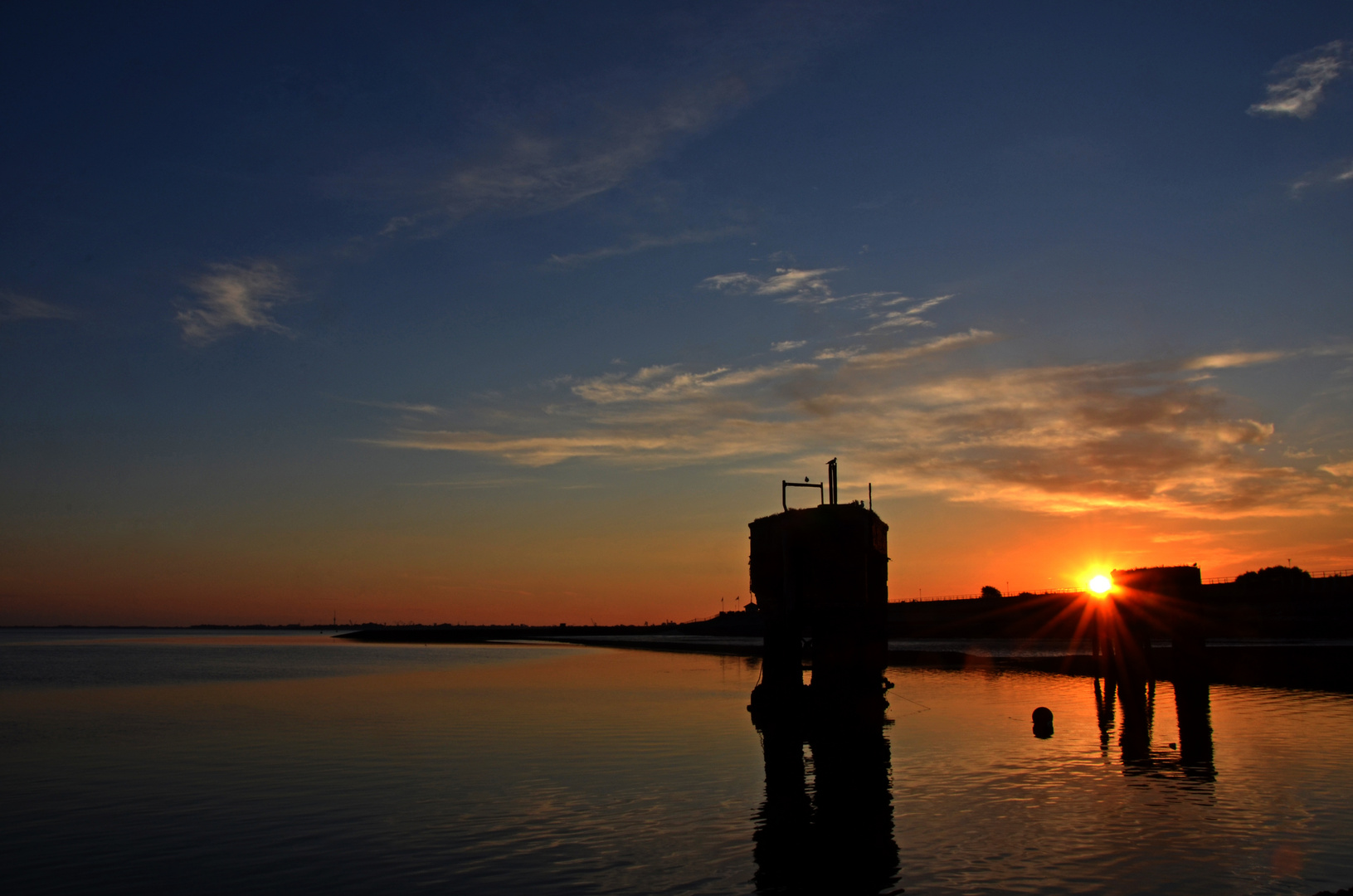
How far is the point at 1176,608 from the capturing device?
40625mm

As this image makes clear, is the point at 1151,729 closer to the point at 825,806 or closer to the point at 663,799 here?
the point at 825,806

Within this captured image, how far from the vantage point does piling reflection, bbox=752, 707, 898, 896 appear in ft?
53.1

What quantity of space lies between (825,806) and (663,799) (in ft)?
13.1

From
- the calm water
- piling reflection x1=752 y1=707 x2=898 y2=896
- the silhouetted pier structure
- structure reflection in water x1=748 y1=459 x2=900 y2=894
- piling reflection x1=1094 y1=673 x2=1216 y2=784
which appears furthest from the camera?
the silhouetted pier structure

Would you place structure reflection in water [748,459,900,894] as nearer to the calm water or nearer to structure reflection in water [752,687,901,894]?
structure reflection in water [752,687,901,894]

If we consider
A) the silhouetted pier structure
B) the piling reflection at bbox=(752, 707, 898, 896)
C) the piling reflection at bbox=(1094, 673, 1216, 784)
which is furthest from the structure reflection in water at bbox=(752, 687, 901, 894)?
the piling reflection at bbox=(1094, 673, 1216, 784)

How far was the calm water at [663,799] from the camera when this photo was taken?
16359mm

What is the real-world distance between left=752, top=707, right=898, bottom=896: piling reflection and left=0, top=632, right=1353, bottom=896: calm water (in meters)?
0.14

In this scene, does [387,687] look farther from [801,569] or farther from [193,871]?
[193,871]

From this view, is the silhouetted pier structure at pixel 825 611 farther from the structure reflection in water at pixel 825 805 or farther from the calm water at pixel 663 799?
the calm water at pixel 663 799

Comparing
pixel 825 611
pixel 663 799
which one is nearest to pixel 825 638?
pixel 825 611

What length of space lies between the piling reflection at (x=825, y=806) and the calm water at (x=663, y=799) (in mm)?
141

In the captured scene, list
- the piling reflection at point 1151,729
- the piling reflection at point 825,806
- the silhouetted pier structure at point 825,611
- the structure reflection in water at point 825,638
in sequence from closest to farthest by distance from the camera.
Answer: the piling reflection at point 825,806
the piling reflection at point 1151,729
the structure reflection in water at point 825,638
the silhouetted pier structure at point 825,611

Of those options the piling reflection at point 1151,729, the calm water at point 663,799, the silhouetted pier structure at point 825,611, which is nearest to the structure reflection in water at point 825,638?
the silhouetted pier structure at point 825,611
